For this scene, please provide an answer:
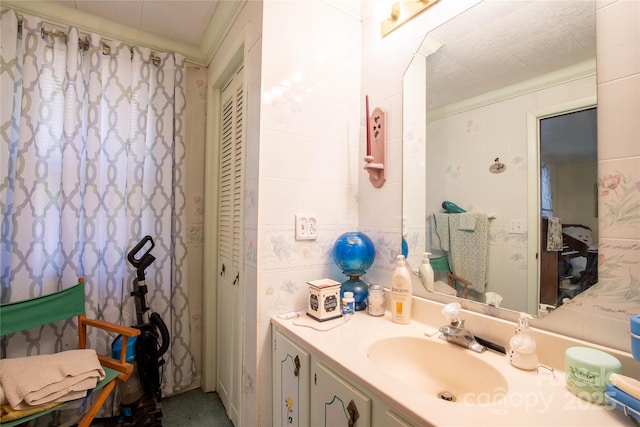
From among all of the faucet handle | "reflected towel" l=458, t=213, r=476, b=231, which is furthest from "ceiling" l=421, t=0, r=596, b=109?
the faucet handle

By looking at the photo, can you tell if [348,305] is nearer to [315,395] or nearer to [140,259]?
[315,395]

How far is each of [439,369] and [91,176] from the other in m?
1.94

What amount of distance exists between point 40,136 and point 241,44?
3.84ft

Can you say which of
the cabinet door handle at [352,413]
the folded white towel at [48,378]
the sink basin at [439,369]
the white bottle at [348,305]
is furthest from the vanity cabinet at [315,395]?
the folded white towel at [48,378]

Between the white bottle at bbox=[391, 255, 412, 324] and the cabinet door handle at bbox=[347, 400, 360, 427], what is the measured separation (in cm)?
41

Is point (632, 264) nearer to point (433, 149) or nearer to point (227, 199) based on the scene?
point (433, 149)

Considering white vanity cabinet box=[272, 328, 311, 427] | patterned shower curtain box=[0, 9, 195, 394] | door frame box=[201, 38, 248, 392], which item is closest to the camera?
white vanity cabinet box=[272, 328, 311, 427]

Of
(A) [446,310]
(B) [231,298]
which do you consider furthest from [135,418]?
(A) [446,310]

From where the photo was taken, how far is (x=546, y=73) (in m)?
0.81

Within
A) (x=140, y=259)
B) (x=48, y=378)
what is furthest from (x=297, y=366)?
(x=140, y=259)

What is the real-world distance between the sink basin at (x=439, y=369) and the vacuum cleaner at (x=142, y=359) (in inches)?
51.8

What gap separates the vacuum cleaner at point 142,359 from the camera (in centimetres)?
151

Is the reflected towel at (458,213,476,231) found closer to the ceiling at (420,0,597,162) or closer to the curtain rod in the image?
the ceiling at (420,0,597,162)

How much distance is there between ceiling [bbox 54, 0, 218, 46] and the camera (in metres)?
1.52
